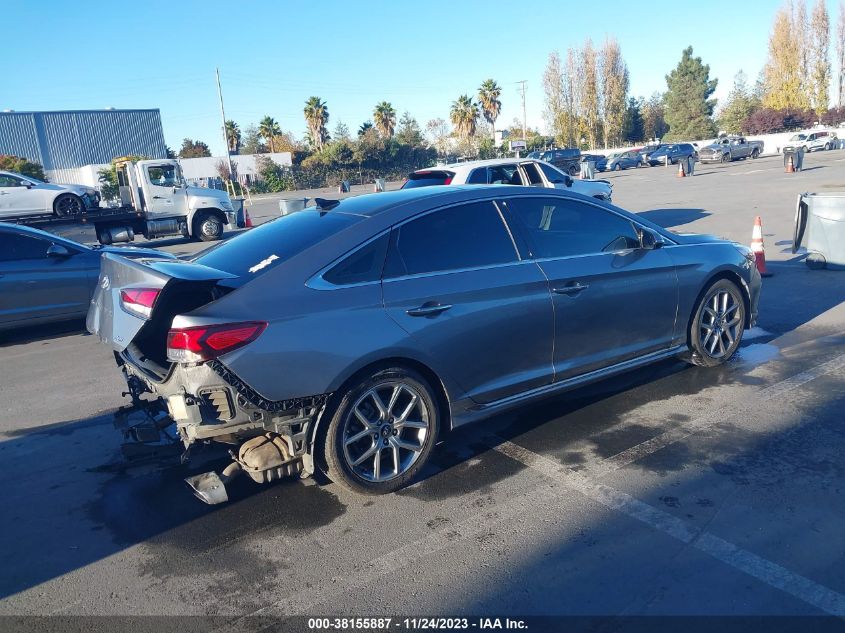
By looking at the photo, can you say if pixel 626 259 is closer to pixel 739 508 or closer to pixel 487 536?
pixel 739 508

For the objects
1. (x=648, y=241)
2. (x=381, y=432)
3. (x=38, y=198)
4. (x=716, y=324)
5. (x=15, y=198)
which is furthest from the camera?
(x=38, y=198)

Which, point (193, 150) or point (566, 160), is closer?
point (566, 160)

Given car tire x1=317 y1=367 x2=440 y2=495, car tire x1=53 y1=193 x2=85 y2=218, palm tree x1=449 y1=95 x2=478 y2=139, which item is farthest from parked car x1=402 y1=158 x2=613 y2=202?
palm tree x1=449 y1=95 x2=478 y2=139

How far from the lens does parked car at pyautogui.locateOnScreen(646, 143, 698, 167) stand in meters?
47.4

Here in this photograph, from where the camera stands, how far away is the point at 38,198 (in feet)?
63.8

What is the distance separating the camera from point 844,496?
11.8 ft

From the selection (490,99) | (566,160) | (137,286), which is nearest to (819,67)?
(490,99)

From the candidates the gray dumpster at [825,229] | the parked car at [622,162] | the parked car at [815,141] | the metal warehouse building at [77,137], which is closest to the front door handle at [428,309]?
the gray dumpster at [825,229]

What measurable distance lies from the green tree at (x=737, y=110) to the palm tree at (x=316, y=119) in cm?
4541

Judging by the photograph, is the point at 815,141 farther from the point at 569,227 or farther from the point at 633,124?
the point at 569,227

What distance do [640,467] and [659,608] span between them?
4.41 ft

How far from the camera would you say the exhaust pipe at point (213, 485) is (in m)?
3.77

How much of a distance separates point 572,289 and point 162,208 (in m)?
17.9

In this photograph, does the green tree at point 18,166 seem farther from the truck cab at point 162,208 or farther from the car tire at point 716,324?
the car tire at point 716,324
